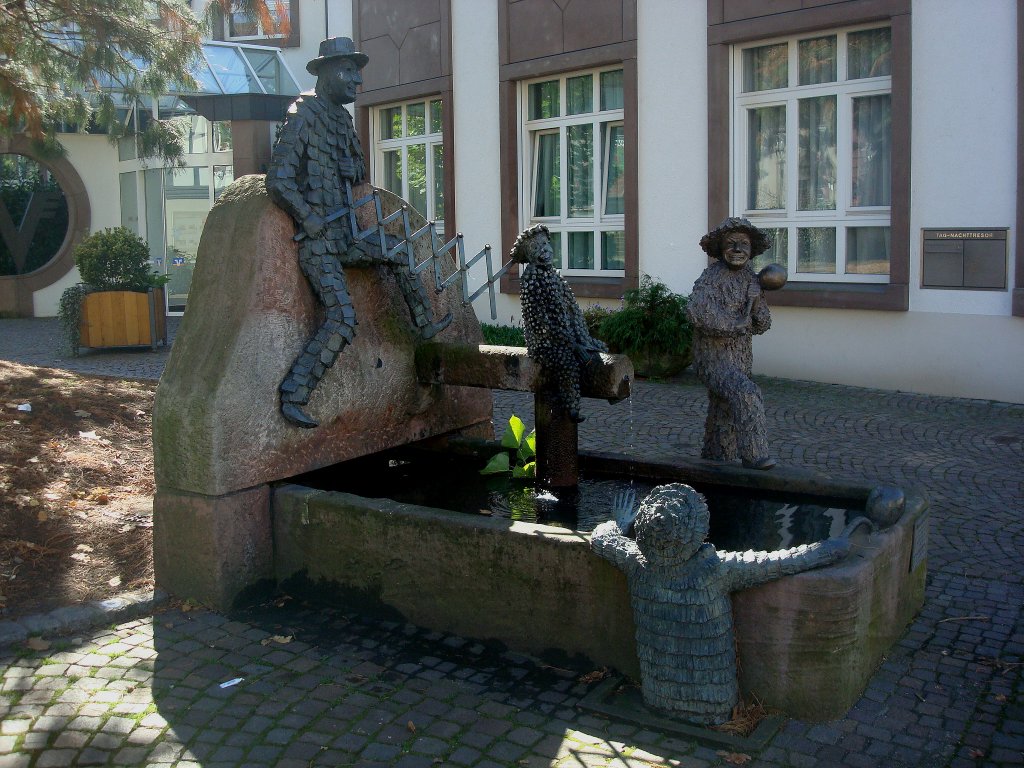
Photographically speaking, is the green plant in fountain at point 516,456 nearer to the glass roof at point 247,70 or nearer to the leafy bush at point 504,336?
the leafy bush at point 504,336

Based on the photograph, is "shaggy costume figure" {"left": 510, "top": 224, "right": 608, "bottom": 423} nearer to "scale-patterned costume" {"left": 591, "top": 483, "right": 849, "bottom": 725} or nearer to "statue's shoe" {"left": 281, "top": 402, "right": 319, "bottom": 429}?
"statue's shoe" {"left": 281, "top": 402, "right": 319, "bottom": 429}

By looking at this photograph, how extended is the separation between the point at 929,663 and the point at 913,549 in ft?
1.58

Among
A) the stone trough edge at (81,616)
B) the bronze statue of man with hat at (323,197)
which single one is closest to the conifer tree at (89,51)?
the bronze statue of man with hat at (323,197)

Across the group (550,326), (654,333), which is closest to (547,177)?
(654,333)

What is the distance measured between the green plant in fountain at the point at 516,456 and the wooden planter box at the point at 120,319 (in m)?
9.16

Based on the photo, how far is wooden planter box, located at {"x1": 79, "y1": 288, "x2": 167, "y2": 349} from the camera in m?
13.8

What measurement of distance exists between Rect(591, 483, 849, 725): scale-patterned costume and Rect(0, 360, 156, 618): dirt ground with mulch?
8.86ft

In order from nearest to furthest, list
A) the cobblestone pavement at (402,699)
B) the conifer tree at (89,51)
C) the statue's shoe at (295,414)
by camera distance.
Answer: the cobblestone pavement at (402,699) < the statue's shoe at (295,414) < the conifer tree at (89,51)

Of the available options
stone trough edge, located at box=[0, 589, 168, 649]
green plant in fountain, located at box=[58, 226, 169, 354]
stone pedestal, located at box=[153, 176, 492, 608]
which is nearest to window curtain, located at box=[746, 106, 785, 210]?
stone pedestal, located at box=[153, 176, 492, 608]

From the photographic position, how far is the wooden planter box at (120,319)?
543 inches

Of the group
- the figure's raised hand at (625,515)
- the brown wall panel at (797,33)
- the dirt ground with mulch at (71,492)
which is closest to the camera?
the figure's raised hand at (625,515)

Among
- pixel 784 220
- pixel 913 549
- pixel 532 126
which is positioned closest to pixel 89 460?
pixel 913 549

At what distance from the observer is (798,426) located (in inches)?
362

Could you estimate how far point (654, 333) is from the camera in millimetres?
11438
